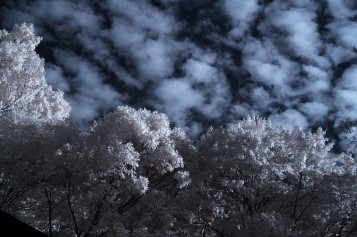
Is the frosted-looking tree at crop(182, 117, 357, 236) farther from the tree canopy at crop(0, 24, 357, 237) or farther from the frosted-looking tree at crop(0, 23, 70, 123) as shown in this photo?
the frosted-looking tree at crop(0, 23, 70, 123)

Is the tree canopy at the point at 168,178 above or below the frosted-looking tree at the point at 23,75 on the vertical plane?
below

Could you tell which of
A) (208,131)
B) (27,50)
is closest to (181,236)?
(208,131)

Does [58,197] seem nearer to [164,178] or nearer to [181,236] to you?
[164,178]

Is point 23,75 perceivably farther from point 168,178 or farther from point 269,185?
point 269,185

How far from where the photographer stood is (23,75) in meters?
21.7

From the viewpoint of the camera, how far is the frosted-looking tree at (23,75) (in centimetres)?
2091

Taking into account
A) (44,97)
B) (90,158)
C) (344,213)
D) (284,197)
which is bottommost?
(90,158)

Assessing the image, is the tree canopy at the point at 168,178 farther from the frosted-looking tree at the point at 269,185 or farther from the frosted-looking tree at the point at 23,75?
the frosted-looking tree at the point at 23,75

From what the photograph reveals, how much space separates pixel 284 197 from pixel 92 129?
1031 centimetres

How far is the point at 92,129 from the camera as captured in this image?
15.8 m

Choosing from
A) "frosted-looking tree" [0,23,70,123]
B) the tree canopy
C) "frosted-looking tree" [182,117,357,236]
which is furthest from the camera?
"frosted-looking tree" [0,23,70,123]

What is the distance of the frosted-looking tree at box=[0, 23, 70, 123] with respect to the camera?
20906 mm

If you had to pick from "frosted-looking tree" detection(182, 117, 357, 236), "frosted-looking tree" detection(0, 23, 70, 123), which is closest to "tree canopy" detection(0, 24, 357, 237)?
"frosted-looking tree" detection(182, 117, 357, 236)

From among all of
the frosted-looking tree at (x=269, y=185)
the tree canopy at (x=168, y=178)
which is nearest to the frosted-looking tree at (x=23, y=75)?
the tree canopy at (x=168, y=178)
